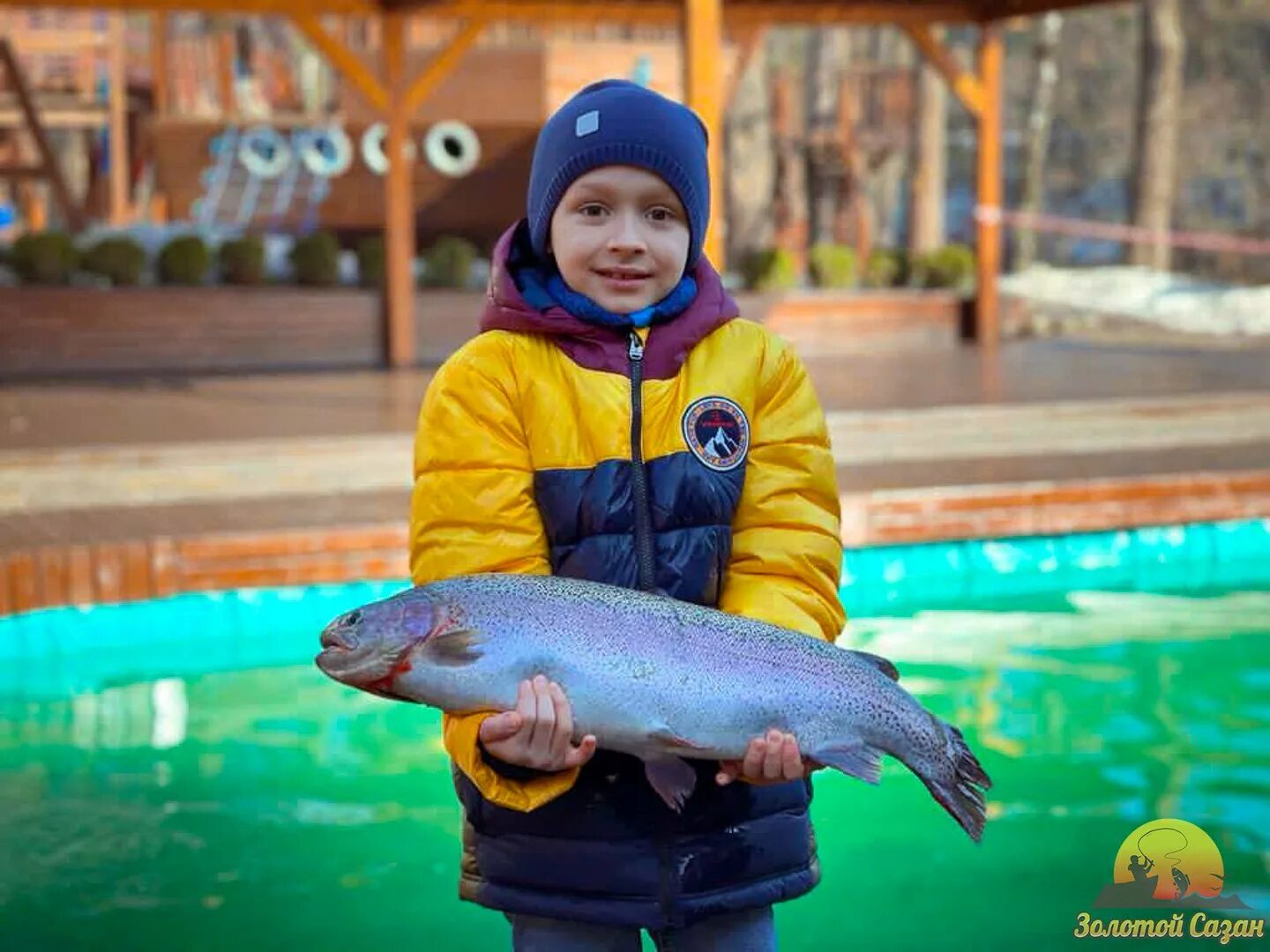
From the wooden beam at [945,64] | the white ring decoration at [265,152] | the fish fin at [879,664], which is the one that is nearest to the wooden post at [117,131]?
the white ring decoration at [265,152]

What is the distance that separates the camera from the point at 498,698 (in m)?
1.83

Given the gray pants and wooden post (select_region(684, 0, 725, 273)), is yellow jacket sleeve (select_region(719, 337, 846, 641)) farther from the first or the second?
wooden post (select_region(684, 0, 725, 273))

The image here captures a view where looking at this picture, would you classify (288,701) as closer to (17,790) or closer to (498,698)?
(17,790)

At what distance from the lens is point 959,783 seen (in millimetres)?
1938

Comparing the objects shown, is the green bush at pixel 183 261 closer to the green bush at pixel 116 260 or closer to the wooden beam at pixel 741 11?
the green bush at pixel 116 260

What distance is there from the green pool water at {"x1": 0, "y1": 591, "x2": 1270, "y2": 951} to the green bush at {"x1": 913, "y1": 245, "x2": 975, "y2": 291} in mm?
9181

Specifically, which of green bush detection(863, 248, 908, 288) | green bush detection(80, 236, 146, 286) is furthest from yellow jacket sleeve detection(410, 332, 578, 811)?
green bush detection(863, 248, 908, 288)

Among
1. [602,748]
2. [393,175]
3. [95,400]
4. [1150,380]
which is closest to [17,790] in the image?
[602,748]

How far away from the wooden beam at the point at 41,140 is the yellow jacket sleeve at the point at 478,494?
588 inches

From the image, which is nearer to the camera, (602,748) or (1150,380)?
(602,748)

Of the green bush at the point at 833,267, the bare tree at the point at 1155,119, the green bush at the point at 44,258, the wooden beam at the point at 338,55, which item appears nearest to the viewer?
the wooden beam at the point at 338,55

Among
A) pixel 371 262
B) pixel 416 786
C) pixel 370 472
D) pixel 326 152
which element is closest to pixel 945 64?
pixel 371 262

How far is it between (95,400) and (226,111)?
7.96 m

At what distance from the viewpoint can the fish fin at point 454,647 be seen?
1822 mm
